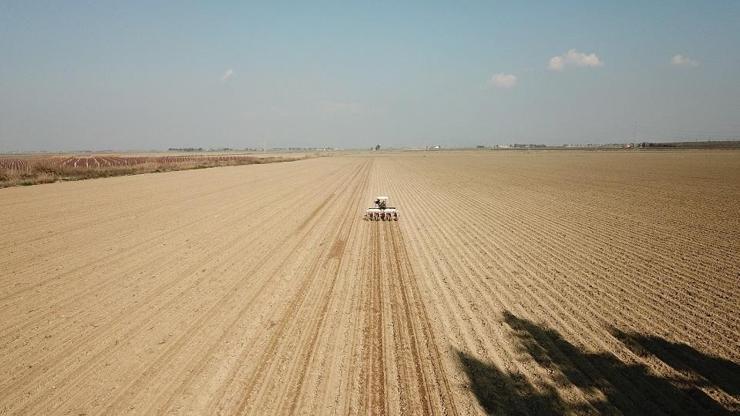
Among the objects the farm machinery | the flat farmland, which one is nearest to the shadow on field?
the flat farmland

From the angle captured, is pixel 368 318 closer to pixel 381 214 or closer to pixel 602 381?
pixel 602 381

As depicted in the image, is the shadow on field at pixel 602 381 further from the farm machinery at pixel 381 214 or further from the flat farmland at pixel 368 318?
the farm machinery at pixel 381 214

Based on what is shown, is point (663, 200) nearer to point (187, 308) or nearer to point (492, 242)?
point (492, 242)

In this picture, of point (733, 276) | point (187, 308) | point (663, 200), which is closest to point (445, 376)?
point (187, 308)

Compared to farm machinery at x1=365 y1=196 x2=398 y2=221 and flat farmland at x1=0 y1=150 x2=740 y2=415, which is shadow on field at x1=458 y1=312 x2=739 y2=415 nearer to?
flat farmland at x1=0 y1=150 x2=740 y2=415

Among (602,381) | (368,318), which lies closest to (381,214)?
(368,318)

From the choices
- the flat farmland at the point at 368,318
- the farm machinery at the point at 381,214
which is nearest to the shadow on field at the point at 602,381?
the flat farmland at the point at 368,318

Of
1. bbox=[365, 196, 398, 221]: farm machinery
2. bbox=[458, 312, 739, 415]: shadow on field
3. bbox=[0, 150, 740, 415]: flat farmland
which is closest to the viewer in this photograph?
bbox=[458, 312, 739, 415]: shadow on field
